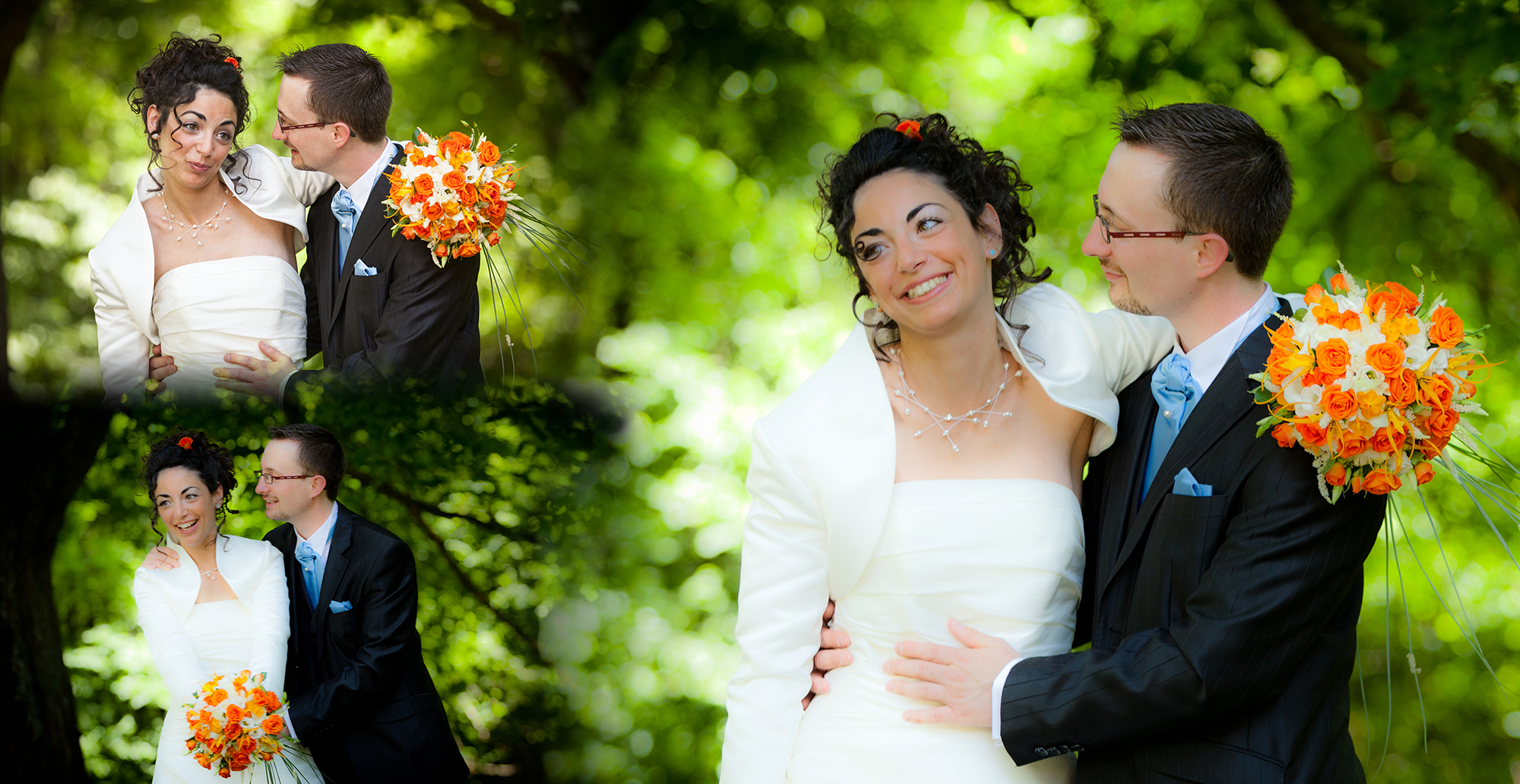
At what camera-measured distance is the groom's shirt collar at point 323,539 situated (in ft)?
8.73

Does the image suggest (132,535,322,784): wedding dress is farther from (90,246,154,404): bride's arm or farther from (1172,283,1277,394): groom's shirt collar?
(1172,283,1277,394): groom's shirt collar

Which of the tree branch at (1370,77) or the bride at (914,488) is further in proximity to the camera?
the tree branch at (1370,77)

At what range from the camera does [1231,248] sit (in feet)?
7.52

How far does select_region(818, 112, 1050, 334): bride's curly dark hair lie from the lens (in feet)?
7.82

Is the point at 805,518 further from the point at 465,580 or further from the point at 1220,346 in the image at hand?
the point at 465,580

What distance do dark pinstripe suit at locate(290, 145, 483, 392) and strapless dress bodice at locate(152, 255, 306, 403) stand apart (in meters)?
0.05

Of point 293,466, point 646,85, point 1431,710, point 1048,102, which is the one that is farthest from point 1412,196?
point 293,466

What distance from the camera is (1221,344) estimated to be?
2264mm

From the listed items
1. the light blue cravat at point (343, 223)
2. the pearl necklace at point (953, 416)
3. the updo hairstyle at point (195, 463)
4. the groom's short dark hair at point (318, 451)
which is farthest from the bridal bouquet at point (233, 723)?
the pearl necklace at point (953, 416)

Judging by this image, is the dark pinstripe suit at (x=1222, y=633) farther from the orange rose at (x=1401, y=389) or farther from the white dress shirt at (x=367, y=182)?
the white dress shirt at (x=367, y=182)

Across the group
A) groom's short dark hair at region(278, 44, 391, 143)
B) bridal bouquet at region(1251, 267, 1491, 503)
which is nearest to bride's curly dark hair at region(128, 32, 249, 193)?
groom's short dark hair at region(278, 44, 391, 143)

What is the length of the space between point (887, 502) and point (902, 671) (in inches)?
14.4

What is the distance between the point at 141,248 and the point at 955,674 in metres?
2.01

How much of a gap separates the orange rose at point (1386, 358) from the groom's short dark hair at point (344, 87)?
2.14 m
